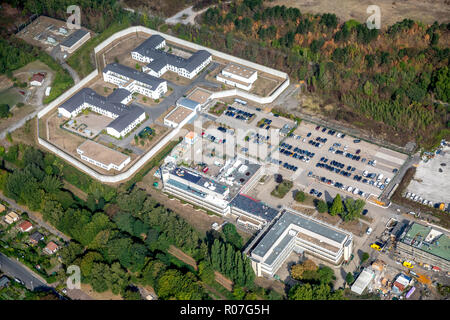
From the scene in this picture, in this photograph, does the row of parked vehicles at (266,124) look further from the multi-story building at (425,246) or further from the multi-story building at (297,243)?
the multi-story building at (425,246)

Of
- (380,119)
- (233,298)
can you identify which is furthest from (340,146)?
(233,298)

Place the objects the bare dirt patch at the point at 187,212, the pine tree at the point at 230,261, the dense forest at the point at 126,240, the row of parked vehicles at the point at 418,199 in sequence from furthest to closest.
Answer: the row of parked vehicles at the point at 418,199 → the bare dirt patch at the point at 187,212 → the pine tree at the point at 230,261 → the dense forest at the point at 126,240

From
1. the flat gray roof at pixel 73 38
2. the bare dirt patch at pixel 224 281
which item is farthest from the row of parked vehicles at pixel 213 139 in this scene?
the flat gray roof at pixel 73 38

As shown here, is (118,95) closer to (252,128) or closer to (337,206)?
(252,128)

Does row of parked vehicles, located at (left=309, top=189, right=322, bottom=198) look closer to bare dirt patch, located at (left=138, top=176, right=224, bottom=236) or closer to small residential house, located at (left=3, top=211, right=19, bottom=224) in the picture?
bare dirt patch, located at (left=138, top=176, right=224, bottom=236)

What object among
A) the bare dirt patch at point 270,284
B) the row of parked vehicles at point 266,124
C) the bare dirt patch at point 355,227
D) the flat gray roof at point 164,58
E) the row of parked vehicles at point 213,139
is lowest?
the bare dirt patch at point 270,284

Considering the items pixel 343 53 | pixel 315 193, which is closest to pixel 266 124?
pixel 315 193

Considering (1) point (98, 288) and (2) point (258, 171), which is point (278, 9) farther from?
(1) point (98, 288)
